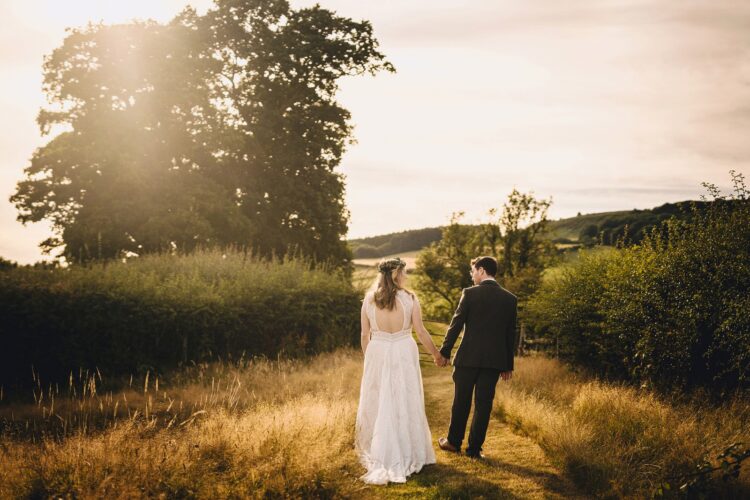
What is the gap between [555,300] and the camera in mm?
14055

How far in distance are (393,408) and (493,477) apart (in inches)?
55.5

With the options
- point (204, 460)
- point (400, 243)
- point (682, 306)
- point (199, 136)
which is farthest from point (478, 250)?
point (400, 243)

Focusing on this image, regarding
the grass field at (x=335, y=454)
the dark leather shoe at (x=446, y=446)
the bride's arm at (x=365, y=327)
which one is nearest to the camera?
the grass field at (x=335, y=454)

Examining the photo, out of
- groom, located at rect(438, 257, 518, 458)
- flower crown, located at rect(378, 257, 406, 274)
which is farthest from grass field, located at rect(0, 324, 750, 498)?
flower crown, located at rect(378, 257, 406, 274)

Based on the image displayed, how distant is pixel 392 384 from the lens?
21.0 ft

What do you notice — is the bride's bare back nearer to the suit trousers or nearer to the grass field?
the suit trousers

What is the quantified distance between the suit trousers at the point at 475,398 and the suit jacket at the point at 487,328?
0.54ft

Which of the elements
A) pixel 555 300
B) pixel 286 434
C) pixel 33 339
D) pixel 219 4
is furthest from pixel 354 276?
pixel 219 4

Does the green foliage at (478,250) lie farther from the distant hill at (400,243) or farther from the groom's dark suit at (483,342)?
the distant hill at (400,243)

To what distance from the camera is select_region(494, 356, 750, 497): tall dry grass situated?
577 cm

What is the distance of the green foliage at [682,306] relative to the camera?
8.58 m

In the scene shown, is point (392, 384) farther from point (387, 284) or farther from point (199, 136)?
point (199, 136)

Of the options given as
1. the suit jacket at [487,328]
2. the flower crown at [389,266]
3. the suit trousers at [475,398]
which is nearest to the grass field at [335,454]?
the suit trousers at [475,398]

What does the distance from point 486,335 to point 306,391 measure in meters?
5.10
